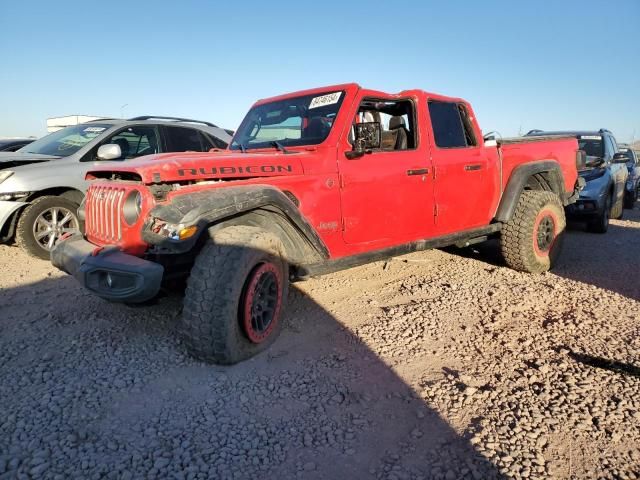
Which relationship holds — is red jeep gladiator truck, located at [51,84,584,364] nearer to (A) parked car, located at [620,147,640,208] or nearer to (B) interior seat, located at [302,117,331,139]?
(B) interior seat, located at [302,117,331,139]

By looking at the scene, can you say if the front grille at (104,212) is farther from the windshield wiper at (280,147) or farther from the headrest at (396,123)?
the headrest at (396,123)

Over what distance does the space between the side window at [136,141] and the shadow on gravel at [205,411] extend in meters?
3.18

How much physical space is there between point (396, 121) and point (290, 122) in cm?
109

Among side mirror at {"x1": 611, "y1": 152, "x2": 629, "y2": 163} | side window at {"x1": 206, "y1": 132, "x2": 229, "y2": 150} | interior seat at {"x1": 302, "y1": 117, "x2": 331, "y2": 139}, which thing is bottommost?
side mirror at {"x1": 611, "y1": 152, "x2": 629, "y2": 163}

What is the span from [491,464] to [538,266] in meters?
3.42

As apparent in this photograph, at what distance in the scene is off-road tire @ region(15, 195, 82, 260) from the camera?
5.12 meters

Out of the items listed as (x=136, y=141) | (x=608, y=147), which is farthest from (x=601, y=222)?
(x=136, y=141)

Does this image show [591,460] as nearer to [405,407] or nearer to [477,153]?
[405,407]

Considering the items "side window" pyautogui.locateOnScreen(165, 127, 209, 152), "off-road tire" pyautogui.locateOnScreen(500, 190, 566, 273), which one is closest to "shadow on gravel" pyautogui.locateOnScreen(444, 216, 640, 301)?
"off-road tire" pyautogui.locateOnScreen(500, 190, 566, 273)

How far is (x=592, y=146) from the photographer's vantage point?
8.22 meters

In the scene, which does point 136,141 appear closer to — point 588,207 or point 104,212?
point 104,212

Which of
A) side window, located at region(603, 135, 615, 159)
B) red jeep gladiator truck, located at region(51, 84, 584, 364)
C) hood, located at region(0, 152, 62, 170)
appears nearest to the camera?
red jeep gladiator truck, located at region(51, 84, 584, 364)

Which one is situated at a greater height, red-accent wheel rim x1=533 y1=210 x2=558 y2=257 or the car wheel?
red-accent wheel rim x1=533 y1=210 x2=558 y2=257

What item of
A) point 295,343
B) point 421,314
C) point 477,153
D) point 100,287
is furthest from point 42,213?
point 477,153
